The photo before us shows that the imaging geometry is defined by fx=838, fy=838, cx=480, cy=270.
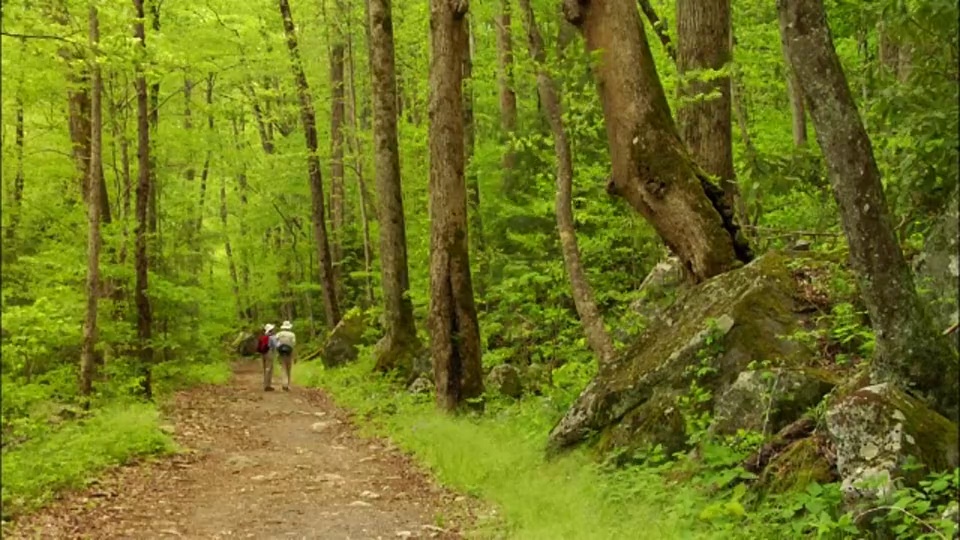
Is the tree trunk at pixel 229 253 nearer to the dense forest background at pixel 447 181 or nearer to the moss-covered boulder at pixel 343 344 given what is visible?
the dense forest background at pixel 447 181

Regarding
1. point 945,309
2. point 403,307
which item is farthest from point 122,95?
point 945,309

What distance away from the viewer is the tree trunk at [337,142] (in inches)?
993

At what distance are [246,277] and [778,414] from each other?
1273 inches

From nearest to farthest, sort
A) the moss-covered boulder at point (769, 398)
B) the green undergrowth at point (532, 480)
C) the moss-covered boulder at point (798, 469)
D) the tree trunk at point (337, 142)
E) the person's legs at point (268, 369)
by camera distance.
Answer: the moss-covered boulder at point (798, 469)
the green undergrowth at point (532, 480)
the moss-covered boulder at point (769, 398)
the person's legs at point (268, 369)
the tree trunk at point (337, 142)

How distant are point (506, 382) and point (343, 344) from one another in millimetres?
10044

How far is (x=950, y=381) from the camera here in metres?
4.42

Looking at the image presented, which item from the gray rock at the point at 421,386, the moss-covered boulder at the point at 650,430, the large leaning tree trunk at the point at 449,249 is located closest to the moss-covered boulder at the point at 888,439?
the moss-covered boulder at the point at 650,430

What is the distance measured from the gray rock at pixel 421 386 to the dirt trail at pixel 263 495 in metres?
1.60

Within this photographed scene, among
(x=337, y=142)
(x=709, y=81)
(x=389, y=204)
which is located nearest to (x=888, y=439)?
(x=709, y=81)

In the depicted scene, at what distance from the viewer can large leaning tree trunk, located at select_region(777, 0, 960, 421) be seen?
4.17 m

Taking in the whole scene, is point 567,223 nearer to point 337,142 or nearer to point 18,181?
point 18,181

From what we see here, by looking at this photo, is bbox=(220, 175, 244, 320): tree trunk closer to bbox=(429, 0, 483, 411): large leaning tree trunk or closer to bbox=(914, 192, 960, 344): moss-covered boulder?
bbox=(429, 0, 483, 411): large leaning tree trunk

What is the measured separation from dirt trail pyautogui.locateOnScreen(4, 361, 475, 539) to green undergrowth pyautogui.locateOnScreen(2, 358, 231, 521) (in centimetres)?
23

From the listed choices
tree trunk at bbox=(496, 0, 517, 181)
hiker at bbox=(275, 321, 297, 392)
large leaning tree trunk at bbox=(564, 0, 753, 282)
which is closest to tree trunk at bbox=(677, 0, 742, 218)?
large leaning tree trunk at bbox=(564, 0, 753, 282)
